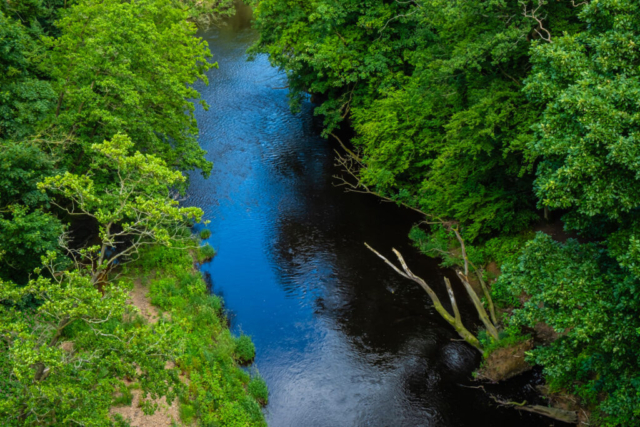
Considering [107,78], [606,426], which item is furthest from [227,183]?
[606,426]

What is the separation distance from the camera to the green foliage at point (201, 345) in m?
14.9

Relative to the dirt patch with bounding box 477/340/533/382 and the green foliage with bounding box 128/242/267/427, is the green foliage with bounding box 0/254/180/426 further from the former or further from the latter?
the dirt patch with bounding box 477/340/533/382

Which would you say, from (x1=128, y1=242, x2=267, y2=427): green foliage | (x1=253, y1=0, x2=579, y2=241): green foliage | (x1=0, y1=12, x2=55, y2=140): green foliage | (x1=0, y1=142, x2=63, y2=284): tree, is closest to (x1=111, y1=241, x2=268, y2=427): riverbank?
(x1=128, y1=242, x2=267, y2=427): green foliage

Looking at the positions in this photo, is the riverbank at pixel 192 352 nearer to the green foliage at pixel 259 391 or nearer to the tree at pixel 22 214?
the green foliage at pixel 259 391

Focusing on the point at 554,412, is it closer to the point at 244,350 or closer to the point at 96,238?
the point at 244,350

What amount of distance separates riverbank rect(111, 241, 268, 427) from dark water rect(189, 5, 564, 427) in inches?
35.5

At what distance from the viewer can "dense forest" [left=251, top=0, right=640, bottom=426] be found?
10.9 m

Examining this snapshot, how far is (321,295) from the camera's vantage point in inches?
821

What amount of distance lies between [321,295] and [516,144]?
9923 mm

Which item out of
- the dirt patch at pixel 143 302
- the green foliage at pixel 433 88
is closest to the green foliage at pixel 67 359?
the dirt patch at pixel 143 302

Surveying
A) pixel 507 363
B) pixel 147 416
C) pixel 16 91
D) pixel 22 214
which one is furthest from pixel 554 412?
pixel 16 91

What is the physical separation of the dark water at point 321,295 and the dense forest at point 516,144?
1.65m

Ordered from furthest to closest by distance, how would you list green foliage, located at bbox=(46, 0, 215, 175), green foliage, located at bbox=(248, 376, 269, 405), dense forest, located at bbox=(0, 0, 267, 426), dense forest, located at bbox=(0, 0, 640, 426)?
green foliage, located at bbox=(46, 0, 215, 175), green foliage, located at bbox=(248, 376, 269, 405), dense forest, located at bbox=(0, 0, 640, 426), dense forest, located at bbox=(0, 0, 267, 426)

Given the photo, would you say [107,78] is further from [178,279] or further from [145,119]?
[178,279]
